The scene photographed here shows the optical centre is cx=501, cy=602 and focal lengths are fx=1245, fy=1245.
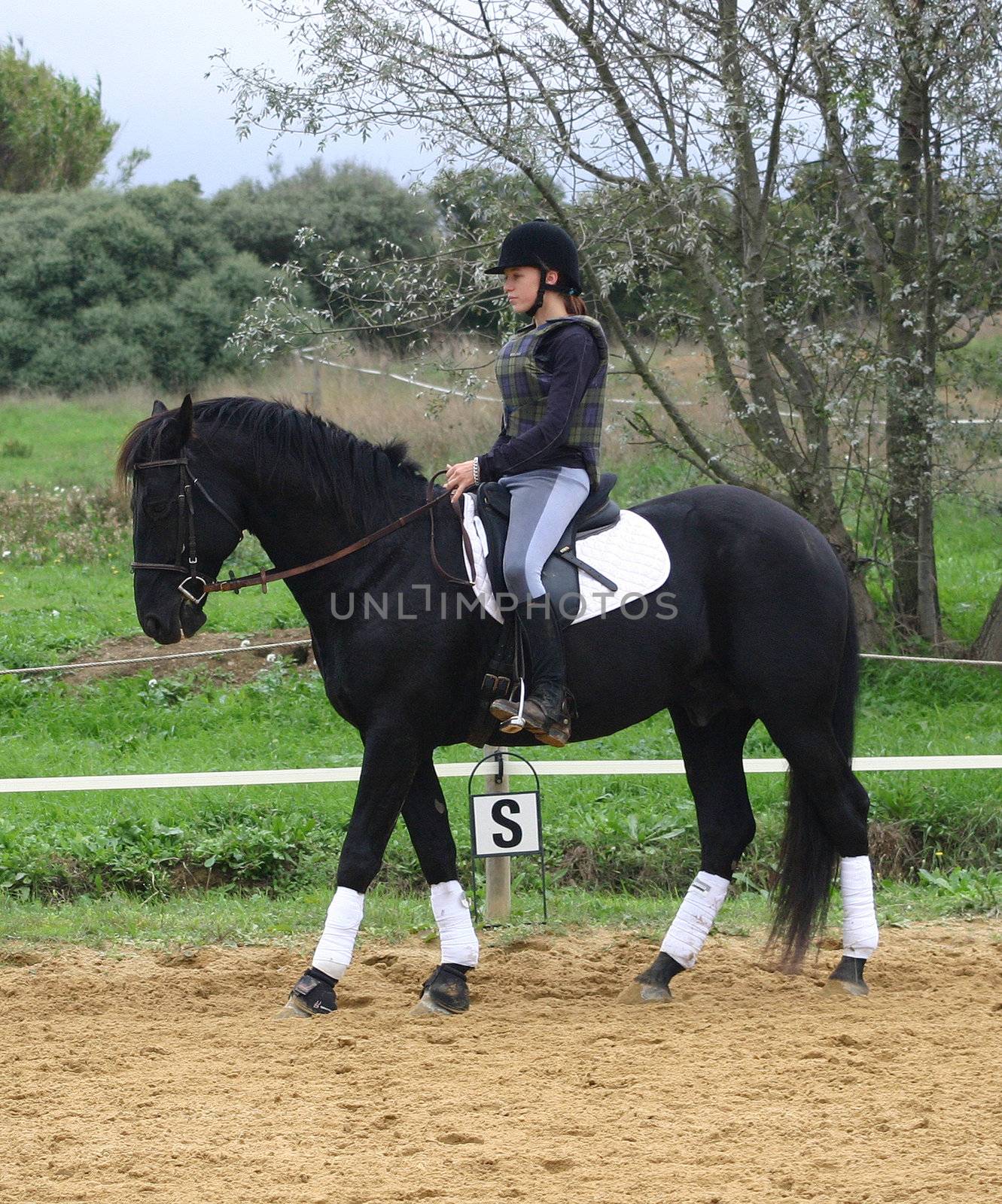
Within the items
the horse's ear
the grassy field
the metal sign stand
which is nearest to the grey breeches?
the horse's ear

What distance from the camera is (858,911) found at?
4828mm

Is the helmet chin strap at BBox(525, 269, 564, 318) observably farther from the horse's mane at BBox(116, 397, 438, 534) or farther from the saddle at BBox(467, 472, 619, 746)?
the horse's mane at BBox(116, 397, 438, 534)

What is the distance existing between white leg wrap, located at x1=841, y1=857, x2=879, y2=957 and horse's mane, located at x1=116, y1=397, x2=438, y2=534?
7.28 ft

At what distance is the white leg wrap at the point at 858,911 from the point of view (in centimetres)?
481

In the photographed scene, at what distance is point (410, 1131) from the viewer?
346 cm

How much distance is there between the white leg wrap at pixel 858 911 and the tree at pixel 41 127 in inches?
1223

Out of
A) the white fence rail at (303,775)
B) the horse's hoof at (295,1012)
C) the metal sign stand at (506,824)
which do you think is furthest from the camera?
the white fence rail at (303,775)

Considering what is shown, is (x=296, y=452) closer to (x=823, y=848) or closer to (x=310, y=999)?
(x=310, y=999)

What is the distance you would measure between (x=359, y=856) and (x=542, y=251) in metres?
2.32

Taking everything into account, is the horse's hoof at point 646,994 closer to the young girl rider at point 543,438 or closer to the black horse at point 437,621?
the black horse at point 437,621

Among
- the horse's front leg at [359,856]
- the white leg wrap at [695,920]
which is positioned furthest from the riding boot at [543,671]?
the white leg wrap at [695,920]

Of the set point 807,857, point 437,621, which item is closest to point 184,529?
point 437,621

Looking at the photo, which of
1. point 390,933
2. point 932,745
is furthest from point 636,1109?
point 932,745

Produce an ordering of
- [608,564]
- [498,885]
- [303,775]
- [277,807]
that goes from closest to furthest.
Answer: [608,564] < [498,885] < [303,775] < [277,807]
